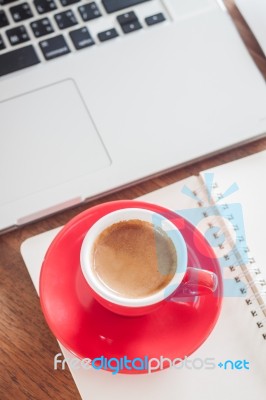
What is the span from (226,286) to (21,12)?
39 cm

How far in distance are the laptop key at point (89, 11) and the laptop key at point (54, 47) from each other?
1.5 inches

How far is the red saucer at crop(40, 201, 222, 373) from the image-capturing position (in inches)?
19.1

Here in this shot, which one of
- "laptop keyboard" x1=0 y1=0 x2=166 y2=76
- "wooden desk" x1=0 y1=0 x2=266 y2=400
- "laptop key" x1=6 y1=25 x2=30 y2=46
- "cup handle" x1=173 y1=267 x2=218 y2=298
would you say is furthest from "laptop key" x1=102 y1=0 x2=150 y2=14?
"cup handle" x1=173 y1=267 x2=218 y2=298

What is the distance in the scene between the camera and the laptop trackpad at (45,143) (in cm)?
56

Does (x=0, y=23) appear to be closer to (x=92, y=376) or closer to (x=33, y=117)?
(x=33, y=117)

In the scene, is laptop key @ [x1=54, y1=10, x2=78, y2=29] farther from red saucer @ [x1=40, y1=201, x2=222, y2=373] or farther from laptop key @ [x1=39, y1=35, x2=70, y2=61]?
red saucer @ [x1=40, y1=201, x2=222, y2=373]

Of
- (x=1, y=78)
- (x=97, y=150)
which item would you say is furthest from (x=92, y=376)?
(x=1, y=78)

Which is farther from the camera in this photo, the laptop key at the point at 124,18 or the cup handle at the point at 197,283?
the laptop key at the point at 124,18

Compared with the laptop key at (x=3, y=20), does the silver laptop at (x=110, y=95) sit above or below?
below

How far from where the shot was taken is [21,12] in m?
0.61

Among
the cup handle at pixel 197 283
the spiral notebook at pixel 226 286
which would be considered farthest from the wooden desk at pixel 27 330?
the cup handle at pixel 197 283

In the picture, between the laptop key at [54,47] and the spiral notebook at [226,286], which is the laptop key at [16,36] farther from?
the spiral notebook at [226,286]

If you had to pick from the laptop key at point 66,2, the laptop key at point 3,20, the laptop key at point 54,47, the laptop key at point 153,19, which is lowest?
the laptop key at point 153,19

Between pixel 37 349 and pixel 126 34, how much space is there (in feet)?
1.22
